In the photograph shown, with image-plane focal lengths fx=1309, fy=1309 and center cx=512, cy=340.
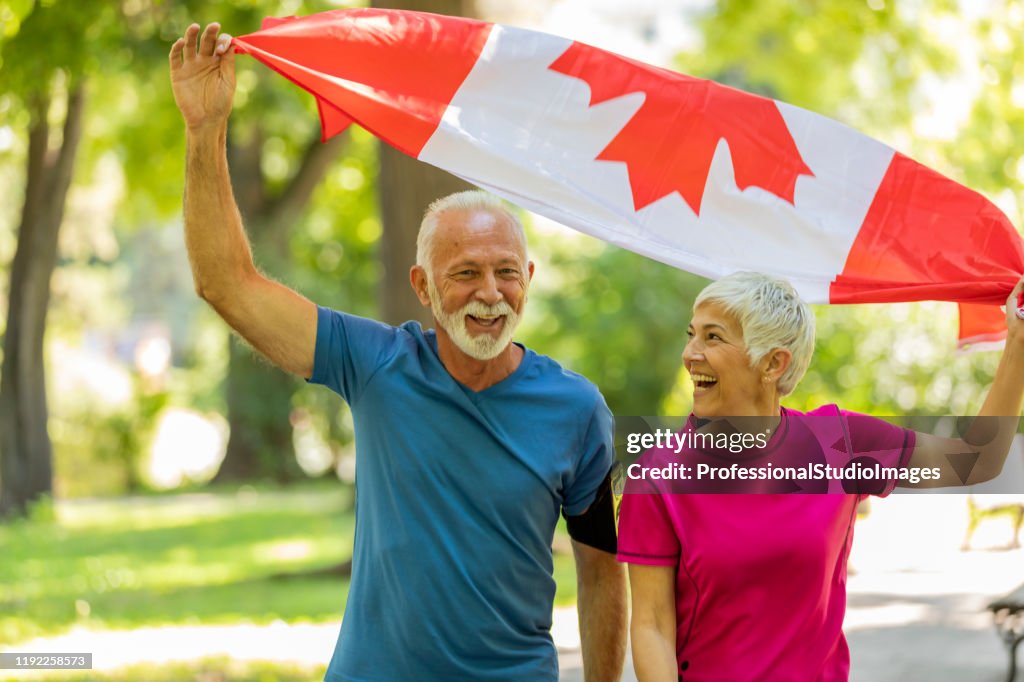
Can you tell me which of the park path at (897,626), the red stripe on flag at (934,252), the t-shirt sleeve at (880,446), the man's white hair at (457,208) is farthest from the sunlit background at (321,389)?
the man's white hair at (457,208)

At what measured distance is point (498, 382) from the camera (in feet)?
11.6

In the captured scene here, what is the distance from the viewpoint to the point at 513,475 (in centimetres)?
337

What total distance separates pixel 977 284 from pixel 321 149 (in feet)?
63.4

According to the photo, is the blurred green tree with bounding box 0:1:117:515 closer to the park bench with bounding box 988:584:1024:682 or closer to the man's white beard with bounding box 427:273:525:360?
the park bench with bounding box 988:584:1024:682

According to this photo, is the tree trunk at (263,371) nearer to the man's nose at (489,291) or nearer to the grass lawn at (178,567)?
the grass lawn at (178,567)

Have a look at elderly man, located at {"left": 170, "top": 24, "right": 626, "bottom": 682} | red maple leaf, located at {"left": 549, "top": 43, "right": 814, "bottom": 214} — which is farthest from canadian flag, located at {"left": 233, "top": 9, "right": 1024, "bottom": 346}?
elderly man, located at {"left": 170, "top": 24, "right": 626, "bottom": 682}

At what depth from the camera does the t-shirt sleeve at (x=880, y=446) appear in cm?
340

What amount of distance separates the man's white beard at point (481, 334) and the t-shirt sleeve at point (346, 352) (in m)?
0.18

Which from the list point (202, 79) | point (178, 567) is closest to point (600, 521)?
point (202, 79)

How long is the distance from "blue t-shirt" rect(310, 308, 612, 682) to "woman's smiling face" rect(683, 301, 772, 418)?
0.38m

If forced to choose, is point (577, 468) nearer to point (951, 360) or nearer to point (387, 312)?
point (387, 312)

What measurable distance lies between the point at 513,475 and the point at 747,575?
0.65 meters

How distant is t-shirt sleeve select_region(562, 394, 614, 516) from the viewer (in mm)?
3512

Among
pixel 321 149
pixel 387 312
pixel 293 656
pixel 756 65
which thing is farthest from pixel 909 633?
pixel 321 149
